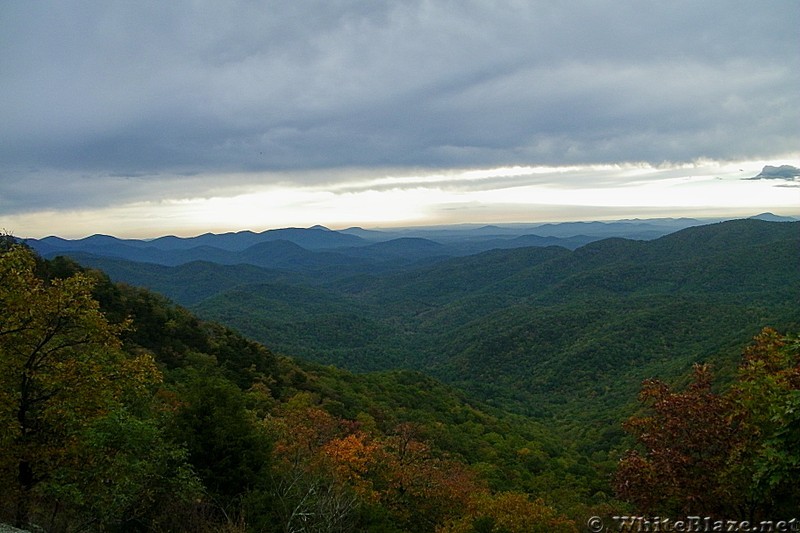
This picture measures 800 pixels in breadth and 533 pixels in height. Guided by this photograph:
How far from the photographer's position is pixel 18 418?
35.1 ft

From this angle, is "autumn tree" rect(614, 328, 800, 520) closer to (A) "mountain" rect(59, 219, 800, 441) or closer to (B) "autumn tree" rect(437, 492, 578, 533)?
(B) "autumn tree" rect(437, 492, 578, 533)

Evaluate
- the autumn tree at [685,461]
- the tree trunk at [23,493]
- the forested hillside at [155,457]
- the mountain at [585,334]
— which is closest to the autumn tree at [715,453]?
the autumn tree at [685,461]

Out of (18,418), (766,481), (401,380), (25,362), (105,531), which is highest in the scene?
(25,362)

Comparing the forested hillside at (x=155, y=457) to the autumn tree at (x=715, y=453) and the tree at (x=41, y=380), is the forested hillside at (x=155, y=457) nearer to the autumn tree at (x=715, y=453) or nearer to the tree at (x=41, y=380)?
the tree at (x=41, y=380)

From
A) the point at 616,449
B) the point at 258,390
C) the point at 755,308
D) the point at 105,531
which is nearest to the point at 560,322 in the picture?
the point at 755,308

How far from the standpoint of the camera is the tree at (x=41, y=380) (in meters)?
10.4

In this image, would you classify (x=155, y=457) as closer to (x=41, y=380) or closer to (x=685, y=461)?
(x=41, y=380)

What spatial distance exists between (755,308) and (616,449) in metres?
84.1

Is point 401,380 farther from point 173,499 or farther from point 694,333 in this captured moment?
point 694,333

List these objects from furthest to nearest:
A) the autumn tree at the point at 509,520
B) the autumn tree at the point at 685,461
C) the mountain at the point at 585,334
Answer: the mountain at the point at 585,334 → the autumn tree at the point at 509,520 → the autumn tree at the point at 685,461

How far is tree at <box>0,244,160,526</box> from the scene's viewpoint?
34.0 feet

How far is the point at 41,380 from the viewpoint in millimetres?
10469

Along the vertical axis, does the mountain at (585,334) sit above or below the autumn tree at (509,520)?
below

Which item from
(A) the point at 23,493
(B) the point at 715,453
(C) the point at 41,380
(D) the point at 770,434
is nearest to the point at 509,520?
(B) the point at 715,453
